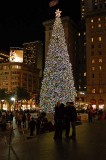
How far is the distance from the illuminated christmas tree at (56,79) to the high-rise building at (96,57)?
64324 millimetres

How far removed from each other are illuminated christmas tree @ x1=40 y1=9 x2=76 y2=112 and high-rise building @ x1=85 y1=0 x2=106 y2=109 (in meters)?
64.3

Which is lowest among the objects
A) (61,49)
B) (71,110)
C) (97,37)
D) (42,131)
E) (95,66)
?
(42,131)

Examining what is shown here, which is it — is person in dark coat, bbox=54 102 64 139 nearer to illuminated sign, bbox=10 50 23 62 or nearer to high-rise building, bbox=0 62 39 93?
illuminated sign, bbox=10 50 23 62

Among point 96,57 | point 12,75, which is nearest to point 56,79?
point 96,57

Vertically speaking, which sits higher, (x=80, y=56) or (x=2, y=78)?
(x=80, y=56)

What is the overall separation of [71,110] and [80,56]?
472 ft

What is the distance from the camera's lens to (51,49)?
1719 inches

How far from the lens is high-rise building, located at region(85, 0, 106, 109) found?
107 metres

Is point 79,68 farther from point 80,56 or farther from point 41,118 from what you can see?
point 41,118

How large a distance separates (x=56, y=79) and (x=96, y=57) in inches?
2751

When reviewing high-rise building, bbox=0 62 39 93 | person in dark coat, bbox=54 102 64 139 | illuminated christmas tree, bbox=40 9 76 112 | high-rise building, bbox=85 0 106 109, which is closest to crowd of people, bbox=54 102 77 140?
person in dark coat, bbox=54 102 64 139

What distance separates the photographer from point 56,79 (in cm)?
4244

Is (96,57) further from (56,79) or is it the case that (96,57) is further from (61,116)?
(61,116)

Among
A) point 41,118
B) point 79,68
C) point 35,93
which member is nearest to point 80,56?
point 79,68
